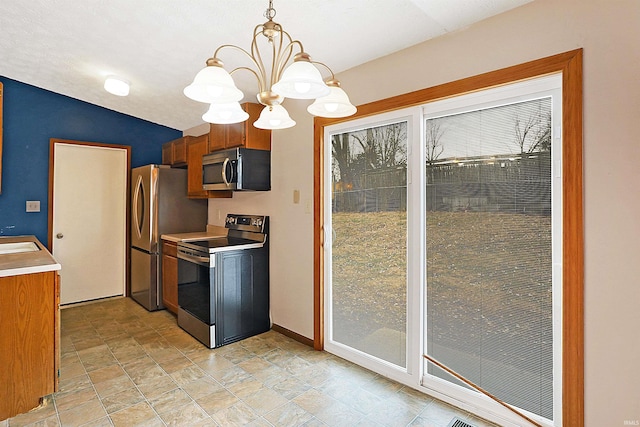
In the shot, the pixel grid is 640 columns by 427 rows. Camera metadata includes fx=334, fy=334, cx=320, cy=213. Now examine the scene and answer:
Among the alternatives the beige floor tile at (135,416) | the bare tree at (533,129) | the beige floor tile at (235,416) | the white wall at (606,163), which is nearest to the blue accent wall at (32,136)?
the beige floor tile at (135,416)

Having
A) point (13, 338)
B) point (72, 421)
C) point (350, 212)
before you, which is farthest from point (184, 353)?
point (350, 212)

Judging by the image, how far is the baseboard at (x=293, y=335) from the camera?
3.10m

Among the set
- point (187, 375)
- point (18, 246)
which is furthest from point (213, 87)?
point (18, 246)

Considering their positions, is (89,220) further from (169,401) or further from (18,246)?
(169,401)

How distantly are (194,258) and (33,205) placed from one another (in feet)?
7.67

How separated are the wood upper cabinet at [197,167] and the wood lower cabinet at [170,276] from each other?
26.5 inches

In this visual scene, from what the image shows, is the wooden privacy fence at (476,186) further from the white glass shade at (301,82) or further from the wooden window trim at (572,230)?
the white glass shade at (301,82)

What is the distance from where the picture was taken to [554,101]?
5.84 feet

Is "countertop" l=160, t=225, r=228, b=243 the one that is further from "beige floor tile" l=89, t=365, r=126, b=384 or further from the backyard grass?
the backyard grass

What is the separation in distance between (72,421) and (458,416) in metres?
2.34

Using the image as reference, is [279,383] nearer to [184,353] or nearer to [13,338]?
[184,353]

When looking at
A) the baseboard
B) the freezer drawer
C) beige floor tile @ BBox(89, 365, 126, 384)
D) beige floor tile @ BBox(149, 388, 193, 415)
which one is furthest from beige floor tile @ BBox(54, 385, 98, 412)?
the freezer drawer

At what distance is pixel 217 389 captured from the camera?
7.73 feet

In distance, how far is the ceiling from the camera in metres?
1.98
